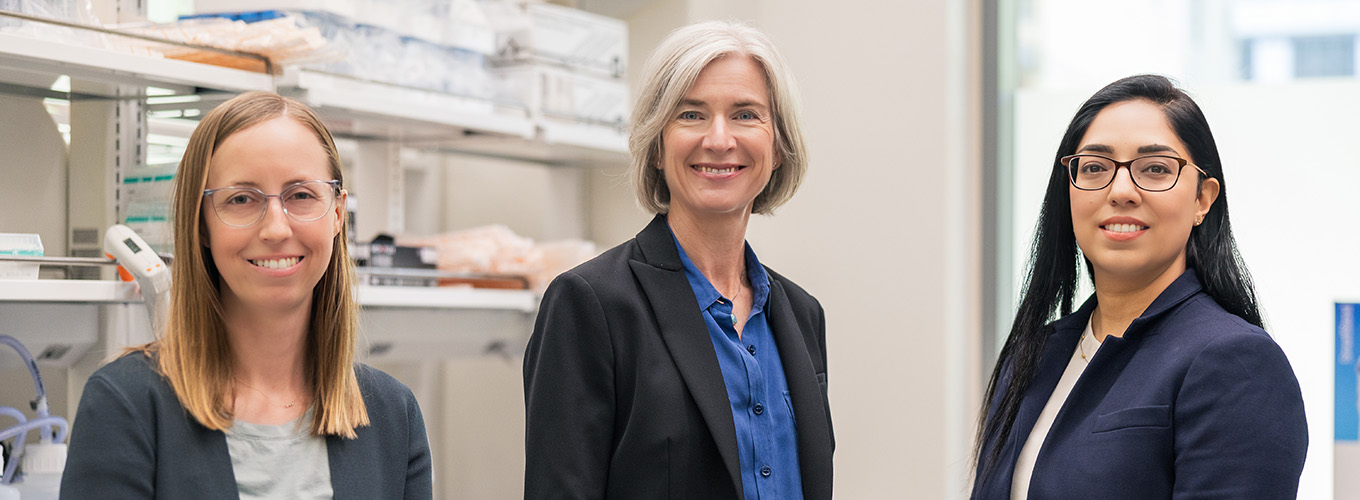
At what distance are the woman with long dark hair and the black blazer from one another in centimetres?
43

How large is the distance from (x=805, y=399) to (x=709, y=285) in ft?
0.68

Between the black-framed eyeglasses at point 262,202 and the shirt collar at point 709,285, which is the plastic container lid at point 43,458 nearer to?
→ the black-framed eyeglasses at point 262,202

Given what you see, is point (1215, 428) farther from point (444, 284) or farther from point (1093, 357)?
point (444, 284)

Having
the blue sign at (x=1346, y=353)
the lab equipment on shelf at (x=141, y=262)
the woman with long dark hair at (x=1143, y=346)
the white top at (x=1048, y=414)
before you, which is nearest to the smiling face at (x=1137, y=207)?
the woman with long dark hair at (x=1143, y=346)

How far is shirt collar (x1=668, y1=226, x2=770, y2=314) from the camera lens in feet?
5.19

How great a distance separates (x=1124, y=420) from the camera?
1.43m

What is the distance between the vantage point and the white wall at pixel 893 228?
3.28 m

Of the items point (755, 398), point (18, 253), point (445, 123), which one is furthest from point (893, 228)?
point (18, 253)

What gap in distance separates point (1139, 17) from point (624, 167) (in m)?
1.60

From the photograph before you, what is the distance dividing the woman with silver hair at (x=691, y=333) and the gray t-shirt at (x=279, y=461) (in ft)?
0.90

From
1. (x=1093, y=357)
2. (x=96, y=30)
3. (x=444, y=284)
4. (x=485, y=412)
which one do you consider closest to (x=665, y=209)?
(x=1093, y=357)

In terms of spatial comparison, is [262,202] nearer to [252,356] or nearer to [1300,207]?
[252,356]

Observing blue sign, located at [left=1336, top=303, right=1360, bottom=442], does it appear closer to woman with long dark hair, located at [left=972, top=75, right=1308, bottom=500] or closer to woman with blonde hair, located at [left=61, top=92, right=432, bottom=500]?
woman with long dark hair, located at [left=972, top=75, right=1308, bottom=500]

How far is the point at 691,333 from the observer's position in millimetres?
1526
